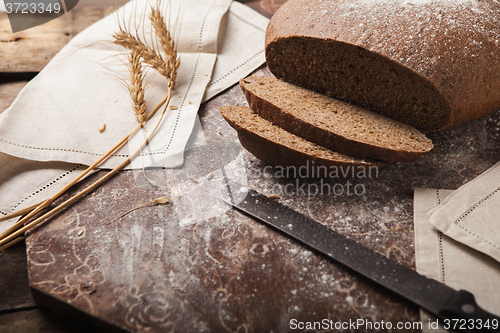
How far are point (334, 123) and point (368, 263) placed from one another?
0.80 m

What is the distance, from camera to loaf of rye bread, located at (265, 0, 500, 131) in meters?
1.87

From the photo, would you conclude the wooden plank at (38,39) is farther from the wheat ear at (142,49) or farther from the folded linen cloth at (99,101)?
the wheat ear at (142,49)

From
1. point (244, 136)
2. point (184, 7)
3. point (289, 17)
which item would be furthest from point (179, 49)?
point (244, 136)

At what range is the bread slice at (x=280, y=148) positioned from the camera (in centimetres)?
189

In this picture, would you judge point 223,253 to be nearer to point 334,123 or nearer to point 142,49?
point 334,123

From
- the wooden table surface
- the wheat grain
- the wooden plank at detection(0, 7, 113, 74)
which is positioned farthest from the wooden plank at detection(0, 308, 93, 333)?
the wooden plank at detection(0, 7, 113, 74)

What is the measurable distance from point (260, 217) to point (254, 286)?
361 mm

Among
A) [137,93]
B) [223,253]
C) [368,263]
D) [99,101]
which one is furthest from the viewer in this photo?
[99,101]

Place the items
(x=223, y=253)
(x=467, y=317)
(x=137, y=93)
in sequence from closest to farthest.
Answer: (x=467, y=317) → (x=223, y=253) → (x=137, y=93)

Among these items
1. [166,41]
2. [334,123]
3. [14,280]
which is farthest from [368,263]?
[166,41]

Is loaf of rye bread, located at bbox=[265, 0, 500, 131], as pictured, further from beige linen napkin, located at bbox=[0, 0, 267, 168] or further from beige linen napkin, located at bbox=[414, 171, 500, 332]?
beige linen napkin, located at bbox=[0, 0, 267, 168]

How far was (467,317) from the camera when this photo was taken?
54.4 inches

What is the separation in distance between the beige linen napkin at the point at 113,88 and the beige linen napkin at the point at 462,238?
1402 millimetres

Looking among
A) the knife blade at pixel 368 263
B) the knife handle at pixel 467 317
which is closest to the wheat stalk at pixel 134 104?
the knife blade at pixel 368 263
